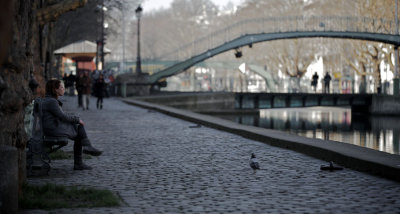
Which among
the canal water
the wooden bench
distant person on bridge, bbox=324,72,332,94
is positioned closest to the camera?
the wooden bench

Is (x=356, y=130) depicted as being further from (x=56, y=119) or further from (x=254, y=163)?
(x=56, y=119)

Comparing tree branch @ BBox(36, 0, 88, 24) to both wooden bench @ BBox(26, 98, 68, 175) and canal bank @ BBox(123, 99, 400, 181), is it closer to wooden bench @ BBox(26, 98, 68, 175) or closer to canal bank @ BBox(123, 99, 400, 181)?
canal bank @ BBox(123, 99, 400, 181)

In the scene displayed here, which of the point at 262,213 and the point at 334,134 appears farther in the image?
the point at 334,134

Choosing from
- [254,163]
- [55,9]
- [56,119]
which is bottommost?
[254,163]

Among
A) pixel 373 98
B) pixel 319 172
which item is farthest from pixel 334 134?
Result: pixel 319 172

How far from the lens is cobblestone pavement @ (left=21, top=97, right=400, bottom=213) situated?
24.5ft

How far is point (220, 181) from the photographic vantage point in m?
9.41

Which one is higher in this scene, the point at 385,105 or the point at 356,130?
the point at 385,105

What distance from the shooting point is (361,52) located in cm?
6059

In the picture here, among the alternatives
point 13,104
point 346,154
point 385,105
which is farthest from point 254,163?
point 385,105

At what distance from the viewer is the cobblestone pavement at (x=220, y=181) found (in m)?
7.47

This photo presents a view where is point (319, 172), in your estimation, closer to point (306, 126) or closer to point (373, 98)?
point (306, 126)

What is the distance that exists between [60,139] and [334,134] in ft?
86.5

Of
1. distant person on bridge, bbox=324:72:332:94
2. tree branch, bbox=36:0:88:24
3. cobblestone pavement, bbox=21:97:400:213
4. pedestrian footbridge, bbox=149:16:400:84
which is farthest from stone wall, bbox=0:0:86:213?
distant person on bridge, bbox=324:72:332:94
